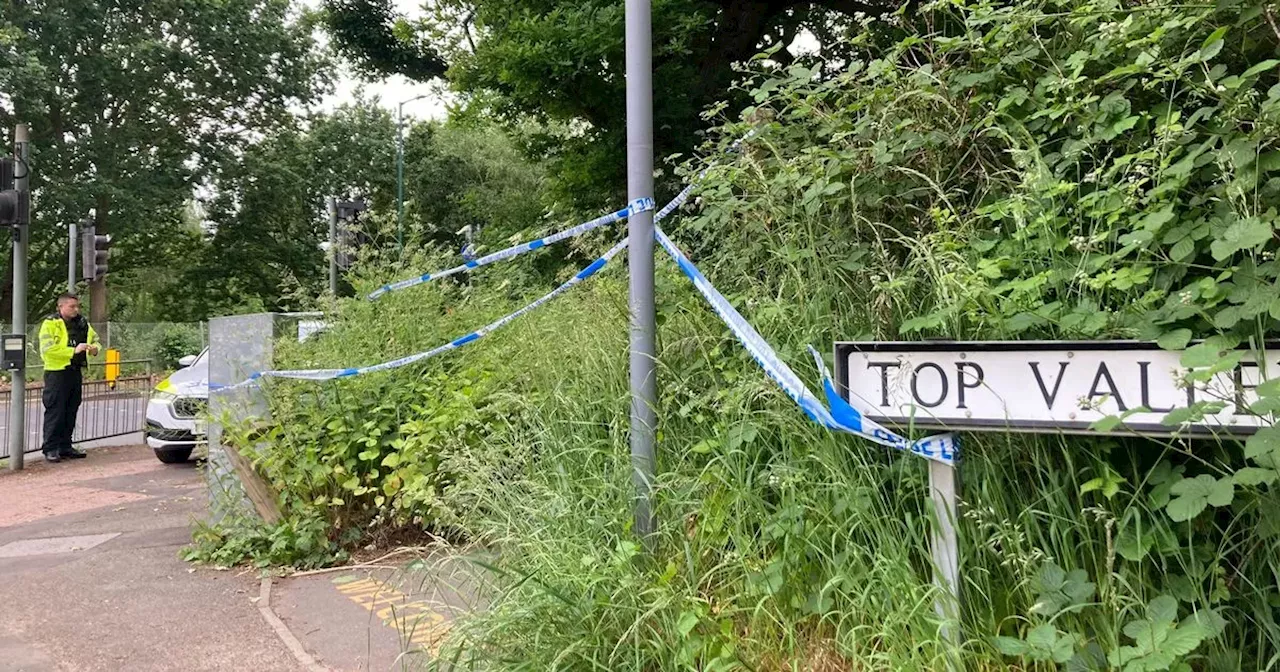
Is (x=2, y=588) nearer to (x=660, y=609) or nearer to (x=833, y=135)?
(x=660, y=609)

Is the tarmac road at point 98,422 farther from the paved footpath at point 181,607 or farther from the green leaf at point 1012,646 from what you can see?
the green leaf at point 1012,646

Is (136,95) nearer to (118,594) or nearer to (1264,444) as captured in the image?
(118,594)

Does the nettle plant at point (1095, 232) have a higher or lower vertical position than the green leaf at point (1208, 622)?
higher

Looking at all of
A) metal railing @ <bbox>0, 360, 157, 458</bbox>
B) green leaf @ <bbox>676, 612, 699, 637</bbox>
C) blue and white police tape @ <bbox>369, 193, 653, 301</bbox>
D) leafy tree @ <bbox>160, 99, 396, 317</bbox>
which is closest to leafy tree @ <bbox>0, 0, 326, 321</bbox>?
leafy tree @ <bbox>160, 99, 396, 317</bbox>

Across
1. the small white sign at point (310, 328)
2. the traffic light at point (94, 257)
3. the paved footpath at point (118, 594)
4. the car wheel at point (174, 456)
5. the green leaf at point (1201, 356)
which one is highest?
the traffic light at point (94, 257)

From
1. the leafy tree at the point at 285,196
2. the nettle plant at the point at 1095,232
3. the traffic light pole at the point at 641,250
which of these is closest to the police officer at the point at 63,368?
the traffic light pole at the point at 641,250

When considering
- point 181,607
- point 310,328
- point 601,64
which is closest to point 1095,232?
point 181,607

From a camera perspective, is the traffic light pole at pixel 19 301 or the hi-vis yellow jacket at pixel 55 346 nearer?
the traffic light pole at pixel 19 301

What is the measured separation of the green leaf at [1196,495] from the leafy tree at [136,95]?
1041 inches

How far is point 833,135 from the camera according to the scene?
9.64 feet

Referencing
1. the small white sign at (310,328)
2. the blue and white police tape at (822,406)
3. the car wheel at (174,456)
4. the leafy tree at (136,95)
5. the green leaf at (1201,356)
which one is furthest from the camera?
the leafy tree at (136,95)

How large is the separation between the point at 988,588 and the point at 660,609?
977mm

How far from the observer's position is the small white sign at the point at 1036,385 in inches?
75.6

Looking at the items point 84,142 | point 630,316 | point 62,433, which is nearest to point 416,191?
point 84,142
